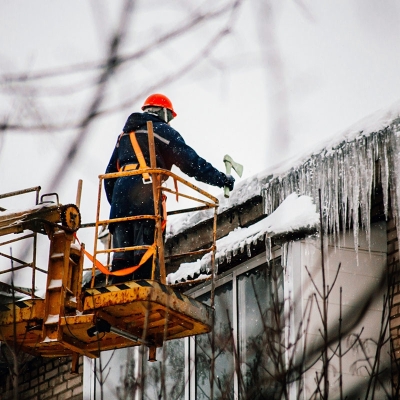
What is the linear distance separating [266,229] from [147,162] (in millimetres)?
1119

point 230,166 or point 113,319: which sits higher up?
point 230,166

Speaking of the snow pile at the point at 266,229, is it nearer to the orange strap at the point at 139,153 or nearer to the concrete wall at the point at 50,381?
the orange strap at the point at 139,153

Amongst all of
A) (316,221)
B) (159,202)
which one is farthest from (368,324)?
(159,202)

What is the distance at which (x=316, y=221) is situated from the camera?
7.58 metres

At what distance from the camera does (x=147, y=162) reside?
7645 millimetres

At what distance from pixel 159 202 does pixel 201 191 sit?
506 millimetres

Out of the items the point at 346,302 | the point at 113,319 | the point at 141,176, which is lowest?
the point at 113,319

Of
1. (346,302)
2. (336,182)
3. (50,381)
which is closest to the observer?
(346,302)

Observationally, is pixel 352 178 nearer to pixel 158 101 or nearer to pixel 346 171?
pixel 346 171

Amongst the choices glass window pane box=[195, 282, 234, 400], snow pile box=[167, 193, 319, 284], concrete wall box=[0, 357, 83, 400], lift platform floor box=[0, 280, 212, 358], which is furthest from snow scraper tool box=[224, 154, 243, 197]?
concrete wall box=[0, 357, 83, 400]

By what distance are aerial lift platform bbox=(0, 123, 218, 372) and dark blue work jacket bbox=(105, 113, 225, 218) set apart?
0.19 metres

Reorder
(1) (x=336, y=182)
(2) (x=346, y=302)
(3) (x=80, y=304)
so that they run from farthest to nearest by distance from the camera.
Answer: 1. (1) (x=336, y=182)
2. (2) (x=346, y=302)
3. (3) (x=80, y=304)

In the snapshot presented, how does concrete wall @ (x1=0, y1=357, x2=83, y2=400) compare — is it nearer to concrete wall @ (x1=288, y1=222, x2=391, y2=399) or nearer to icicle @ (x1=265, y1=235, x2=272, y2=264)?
icicle @ (x1=265, y1=235, x2=272, y2=264)

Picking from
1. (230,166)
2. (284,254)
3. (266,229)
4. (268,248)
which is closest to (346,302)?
(284,254)
